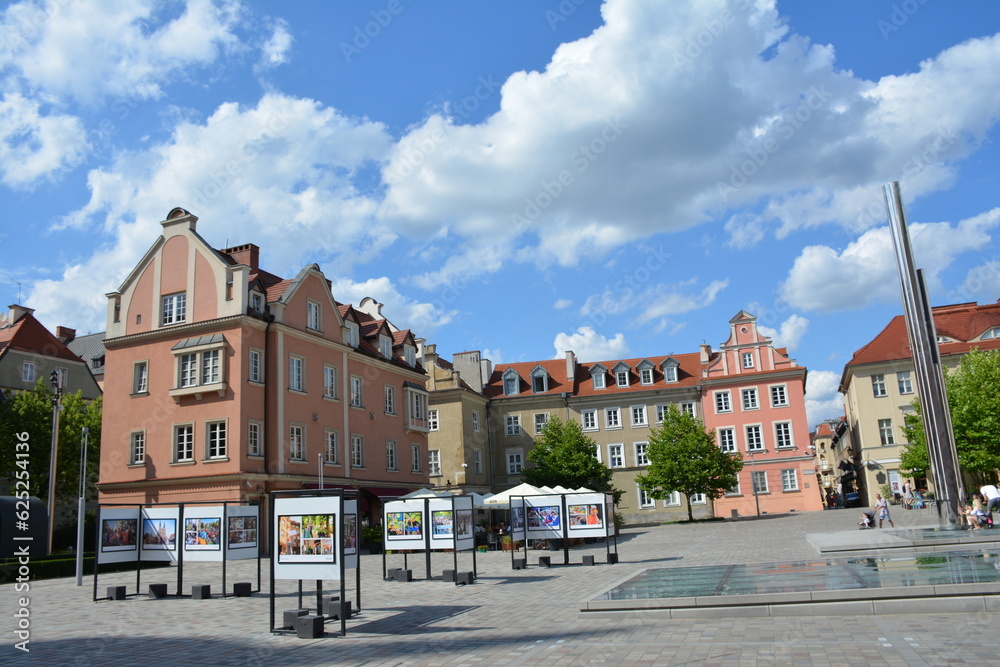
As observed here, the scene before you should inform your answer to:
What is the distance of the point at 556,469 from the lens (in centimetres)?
5750

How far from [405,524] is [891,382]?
50.7 m

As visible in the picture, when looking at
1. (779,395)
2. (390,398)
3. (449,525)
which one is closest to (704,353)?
(779,395)

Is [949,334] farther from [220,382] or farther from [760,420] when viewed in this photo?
[220,382]

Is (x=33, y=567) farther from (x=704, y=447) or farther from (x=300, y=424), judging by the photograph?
(x=704, y=447)

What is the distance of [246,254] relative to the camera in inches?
1734

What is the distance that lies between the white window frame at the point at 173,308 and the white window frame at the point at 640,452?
37.6 m

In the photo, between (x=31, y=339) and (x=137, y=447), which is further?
(x=31, y=339)

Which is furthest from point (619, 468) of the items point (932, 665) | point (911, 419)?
point (932, 665)

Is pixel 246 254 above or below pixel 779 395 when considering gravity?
above

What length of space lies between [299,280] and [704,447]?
99.1 ft

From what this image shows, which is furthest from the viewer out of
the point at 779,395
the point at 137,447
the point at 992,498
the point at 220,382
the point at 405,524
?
the point at 779,395

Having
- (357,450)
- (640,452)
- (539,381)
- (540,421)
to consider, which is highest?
(539,381)

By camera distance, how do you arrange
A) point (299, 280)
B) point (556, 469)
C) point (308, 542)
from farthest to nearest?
point (556, 469) < point (299, 280) < point (308, 542)

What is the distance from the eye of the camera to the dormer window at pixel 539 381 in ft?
222
